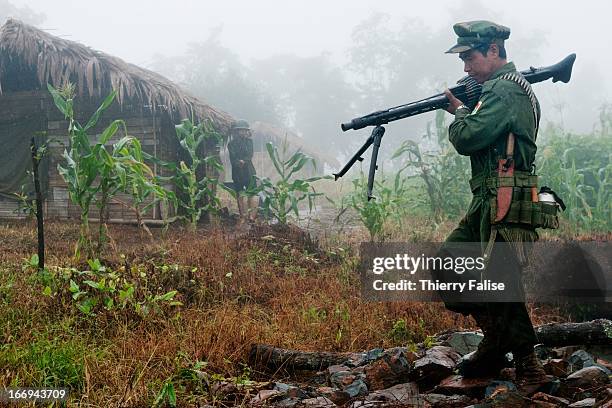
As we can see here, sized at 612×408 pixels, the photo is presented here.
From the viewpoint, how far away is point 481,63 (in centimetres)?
283

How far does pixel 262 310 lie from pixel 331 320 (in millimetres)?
694

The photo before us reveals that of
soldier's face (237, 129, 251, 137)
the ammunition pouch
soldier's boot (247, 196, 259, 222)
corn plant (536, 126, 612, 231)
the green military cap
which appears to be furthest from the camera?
soldier's face (237, 129, 251, 137)

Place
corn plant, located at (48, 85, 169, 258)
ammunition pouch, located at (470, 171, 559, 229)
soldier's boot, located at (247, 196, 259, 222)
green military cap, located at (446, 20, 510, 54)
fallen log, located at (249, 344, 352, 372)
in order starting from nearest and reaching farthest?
1. ammunition pouch, located at (470, 171, 559, 229)
2. green military cap, located at (446, 20, 510, 54)
3. fallen log, located at (249, 344, 352, 372)
4. corn plant, located at (48, 85, 169, 258)
5. soldier's boot, located at (247, 196, 259, 222)

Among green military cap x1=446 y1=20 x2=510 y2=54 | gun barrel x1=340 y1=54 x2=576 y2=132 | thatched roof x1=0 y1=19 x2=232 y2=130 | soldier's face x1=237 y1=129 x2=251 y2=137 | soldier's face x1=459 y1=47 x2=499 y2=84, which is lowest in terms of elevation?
gun barrel x1=340 y1=54 x2=576 y2=132

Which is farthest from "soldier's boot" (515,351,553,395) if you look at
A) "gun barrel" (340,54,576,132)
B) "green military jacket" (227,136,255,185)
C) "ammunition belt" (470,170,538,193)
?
Result: "green military jacket" (227,136,255,185)

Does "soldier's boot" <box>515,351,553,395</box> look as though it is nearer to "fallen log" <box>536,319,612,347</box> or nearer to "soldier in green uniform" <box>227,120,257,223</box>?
"fallen log" <box>536,319,612,347</box>

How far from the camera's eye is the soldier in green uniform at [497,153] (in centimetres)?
265

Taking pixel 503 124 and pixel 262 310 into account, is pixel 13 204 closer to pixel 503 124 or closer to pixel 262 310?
pixel 262 310

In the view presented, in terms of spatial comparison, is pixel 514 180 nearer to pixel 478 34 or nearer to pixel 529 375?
pixel 478 34

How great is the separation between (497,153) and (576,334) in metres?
1.50

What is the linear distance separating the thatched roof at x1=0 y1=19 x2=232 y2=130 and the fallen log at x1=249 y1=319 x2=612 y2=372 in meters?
6.55

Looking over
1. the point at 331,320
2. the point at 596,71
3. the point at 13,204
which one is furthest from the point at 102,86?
the point at 596,71

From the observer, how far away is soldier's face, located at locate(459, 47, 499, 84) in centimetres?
281

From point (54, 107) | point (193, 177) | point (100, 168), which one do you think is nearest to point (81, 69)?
point (54, 107)
